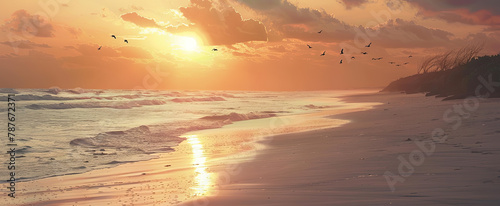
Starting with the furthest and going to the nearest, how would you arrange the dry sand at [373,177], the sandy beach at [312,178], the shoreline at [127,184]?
the shoreline at [127,184] → the sandy beach at [312,178] → the dry sand at [373,177]

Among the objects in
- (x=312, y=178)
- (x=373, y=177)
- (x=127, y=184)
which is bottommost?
(x=373, y=177)

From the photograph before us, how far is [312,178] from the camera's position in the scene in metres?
8.93

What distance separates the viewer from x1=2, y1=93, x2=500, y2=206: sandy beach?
6.75m

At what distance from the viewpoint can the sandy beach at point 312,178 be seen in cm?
675

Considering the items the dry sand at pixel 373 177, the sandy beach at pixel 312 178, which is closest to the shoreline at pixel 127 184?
the sandy beach at pixel 312 178

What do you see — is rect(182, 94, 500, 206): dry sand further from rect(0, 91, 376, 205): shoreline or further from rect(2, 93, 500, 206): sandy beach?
rect(0, 91, 376, 205): shoreline

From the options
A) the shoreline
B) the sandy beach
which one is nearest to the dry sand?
the sandy beach

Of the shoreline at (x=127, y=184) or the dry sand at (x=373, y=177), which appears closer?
the dry sand at (x=373, y=177)

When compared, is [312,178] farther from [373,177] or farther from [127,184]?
[127,184]

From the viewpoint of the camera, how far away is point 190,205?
7.44 meters

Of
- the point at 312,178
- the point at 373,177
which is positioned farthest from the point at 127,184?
the point at 373,177

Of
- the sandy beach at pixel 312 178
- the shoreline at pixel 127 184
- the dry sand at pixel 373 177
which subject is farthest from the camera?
the shoreline at pixel 127 184

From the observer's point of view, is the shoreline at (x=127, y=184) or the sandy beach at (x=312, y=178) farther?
the shoreline at (x=127, y=184)

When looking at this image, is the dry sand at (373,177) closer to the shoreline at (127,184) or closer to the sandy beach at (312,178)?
the sandy beach at (312,178)
